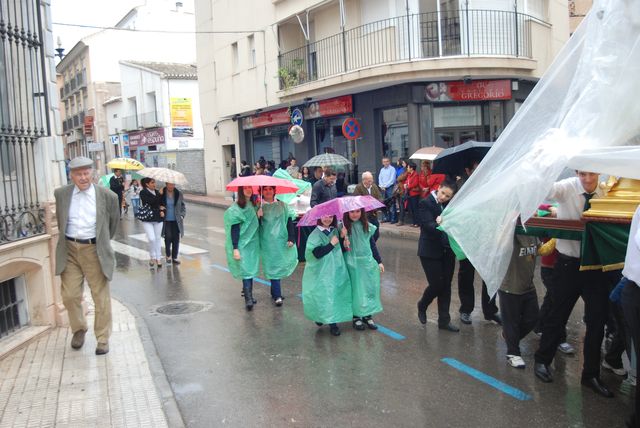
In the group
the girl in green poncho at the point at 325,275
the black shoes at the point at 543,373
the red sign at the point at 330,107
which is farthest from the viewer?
the red sign at the point at 330,107

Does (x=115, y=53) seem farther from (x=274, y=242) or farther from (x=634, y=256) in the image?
(x=634, y=256)

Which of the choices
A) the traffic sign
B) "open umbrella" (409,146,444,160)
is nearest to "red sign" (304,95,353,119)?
the traffic sign

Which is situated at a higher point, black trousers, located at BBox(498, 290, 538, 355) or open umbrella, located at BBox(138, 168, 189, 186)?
open umbrella, located at BBox(138, 168, 189, 186)

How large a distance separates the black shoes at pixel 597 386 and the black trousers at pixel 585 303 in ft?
0.11

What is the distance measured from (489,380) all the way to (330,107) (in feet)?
51.4

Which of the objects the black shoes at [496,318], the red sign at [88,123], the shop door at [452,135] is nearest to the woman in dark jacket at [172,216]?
the black shoes at [496,318]

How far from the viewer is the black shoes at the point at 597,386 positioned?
Answer: 456 centimetres

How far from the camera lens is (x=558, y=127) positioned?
14.1 ft

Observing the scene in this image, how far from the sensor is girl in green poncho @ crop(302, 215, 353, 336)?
618cm

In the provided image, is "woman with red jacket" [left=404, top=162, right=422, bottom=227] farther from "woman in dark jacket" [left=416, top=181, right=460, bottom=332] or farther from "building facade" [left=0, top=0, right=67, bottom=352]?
"building facade" [left=0, top=0, right=67, bottom=352]

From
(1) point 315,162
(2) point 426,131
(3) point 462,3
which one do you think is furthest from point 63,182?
(3) point 462,3

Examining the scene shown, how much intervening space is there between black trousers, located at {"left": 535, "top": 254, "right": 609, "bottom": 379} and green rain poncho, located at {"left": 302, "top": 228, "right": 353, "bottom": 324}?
7.20 ft

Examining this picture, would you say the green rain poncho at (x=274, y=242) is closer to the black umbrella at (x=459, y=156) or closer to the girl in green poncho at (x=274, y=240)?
the girl in green poncho at (x=274, y=240)

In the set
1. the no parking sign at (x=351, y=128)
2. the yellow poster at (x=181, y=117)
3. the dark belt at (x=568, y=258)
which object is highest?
the yellow poster at (x=181, y=117)
